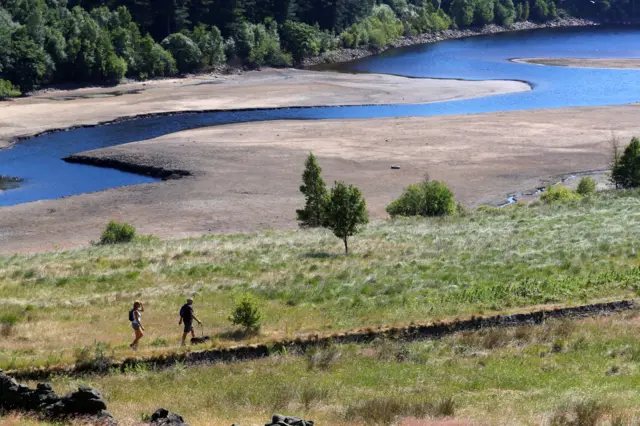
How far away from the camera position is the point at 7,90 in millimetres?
101875

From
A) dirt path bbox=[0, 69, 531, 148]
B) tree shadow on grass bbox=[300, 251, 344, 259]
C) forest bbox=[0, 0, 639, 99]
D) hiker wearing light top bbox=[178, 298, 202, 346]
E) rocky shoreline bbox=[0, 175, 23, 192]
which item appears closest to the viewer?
hiker wearing light top bbox=[178, 298, 202, 346]

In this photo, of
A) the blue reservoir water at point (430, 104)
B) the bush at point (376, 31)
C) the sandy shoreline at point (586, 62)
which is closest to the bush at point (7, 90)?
the blue reservoir water at point (430, 104)

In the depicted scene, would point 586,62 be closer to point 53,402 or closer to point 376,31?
point 376,31

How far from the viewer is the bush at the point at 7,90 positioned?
101 meters

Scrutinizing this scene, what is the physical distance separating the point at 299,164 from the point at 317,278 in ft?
124

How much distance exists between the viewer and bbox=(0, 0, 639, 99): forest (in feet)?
368

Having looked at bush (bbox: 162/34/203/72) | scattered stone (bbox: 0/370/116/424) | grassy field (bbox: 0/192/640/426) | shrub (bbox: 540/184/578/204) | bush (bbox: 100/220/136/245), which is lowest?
bush (bbox: 100/220/136/245)

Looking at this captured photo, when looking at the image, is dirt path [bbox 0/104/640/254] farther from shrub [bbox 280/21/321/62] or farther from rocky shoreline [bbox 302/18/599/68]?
rocky shoreline [bbox 302/18/599/68]

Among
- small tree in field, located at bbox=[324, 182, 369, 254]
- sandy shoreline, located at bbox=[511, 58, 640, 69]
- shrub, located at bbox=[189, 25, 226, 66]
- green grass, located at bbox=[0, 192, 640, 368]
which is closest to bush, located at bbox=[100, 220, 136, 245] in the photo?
green grass, located at bbox=[0, 192, 640, 368]

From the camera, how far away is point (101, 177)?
70.2 metres

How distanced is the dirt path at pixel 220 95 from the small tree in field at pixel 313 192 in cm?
4341

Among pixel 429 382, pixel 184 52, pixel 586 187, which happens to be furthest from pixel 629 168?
pixel 184 52

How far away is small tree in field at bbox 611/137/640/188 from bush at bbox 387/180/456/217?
11.9 meters

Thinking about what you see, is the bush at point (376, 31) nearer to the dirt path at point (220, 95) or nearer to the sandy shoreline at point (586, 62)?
the sandy shoreline at point (586, 62)
